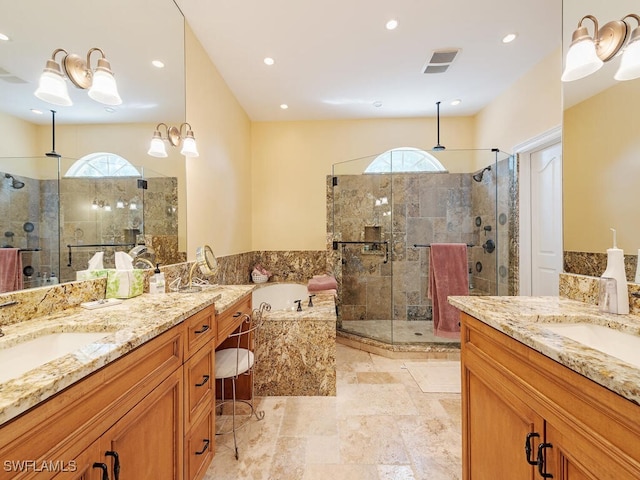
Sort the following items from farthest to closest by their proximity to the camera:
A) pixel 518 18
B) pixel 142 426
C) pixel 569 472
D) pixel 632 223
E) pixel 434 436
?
1. pixel 518 18
2. pixel 434 436
3. pixel 632 223
4. pixel 142 426
5. pixel 569 472

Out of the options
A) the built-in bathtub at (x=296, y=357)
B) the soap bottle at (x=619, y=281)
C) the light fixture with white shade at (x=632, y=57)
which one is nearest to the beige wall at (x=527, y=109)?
the light fixture with white shade at (x=632, y=57)

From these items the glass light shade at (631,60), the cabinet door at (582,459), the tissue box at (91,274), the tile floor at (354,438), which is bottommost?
the tile floor at (354,438)

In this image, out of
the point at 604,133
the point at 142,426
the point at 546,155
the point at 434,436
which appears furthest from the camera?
the point at 546,155

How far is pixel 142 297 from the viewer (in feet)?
4.54

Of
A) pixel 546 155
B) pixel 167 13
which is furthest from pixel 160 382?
pixel 546 155

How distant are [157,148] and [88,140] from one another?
44cm

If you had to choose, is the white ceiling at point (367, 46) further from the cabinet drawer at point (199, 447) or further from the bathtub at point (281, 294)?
the cabinet drawer at point (199, 447)

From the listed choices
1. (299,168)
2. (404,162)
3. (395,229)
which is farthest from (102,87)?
(404,162)

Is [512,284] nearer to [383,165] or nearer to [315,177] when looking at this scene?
[383,165]

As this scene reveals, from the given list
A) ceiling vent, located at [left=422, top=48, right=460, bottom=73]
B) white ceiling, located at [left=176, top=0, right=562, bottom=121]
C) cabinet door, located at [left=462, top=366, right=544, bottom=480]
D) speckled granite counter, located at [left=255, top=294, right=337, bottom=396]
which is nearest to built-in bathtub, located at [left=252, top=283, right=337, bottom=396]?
speckled granite counter, located at [left=255, top=294, right=337, bottom=396]

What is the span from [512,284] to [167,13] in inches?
144

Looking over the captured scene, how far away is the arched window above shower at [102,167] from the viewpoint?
4.05 ft

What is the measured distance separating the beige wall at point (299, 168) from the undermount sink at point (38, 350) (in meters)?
2.68

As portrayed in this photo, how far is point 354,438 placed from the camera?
5.37 feet
